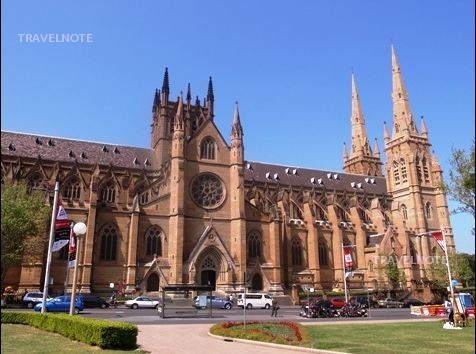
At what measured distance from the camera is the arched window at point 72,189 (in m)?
57.8

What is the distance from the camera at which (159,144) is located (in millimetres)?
69625

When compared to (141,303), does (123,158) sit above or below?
above

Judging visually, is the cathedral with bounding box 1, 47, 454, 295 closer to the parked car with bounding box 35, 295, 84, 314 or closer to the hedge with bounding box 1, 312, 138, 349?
the parked car with bounding box 35, 295, 84, 314

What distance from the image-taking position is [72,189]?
Result: 2298 inches

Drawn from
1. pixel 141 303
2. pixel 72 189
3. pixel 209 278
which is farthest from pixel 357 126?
pixel 141 303

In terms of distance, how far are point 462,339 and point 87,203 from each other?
152 ft

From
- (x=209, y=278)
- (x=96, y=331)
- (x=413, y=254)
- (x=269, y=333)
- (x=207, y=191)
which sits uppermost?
(x=207, y=191)

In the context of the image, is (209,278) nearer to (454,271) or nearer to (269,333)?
(269,333)

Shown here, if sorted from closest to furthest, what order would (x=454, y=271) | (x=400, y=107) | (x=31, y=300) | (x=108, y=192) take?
(x=31, y=300)
(x=108, y=192)
(x=454, y=271)
(x=400, y=107)

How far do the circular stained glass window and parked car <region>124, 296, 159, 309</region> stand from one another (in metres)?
15.2

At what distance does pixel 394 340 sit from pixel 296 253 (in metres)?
48.3

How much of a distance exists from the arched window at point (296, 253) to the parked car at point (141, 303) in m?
27.5

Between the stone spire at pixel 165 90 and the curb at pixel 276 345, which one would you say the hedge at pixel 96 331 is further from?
the stone spire at pixel 165 90

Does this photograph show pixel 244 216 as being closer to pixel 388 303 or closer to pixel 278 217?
pixel 278 217
